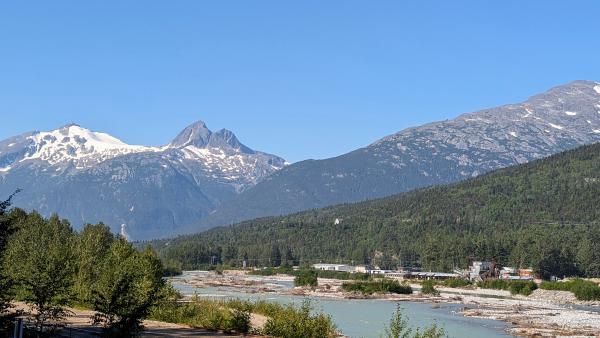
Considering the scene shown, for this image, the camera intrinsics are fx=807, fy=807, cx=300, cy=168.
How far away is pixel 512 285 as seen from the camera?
17688 cm

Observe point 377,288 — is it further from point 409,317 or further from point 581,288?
point 409,317

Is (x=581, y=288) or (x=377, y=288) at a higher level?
(x=581, y=288)

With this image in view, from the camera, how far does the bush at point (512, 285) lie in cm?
17094

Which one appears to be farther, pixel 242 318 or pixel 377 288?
pixel 377 288

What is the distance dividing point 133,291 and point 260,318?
33.8 m

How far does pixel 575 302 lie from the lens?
499 feet

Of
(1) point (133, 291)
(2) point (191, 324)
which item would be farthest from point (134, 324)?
(2) point (191, 324)

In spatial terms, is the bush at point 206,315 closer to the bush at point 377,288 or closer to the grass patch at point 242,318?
the grass patch at point 242,318

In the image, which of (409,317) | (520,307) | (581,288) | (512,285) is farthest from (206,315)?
(512,285)

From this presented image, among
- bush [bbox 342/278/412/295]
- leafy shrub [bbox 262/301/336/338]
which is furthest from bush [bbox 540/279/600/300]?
leafy shrub [bbox 262/301/336/338]

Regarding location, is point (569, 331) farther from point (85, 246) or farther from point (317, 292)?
point (317, 292)

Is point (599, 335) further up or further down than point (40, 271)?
further down

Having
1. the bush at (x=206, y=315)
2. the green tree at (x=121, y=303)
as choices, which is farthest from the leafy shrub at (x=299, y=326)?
the green tree at (x=121, y=303)

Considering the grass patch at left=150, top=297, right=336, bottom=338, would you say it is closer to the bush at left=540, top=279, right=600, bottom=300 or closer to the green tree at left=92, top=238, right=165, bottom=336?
the green tree at left=92, top=238, right=165, bottom=336
